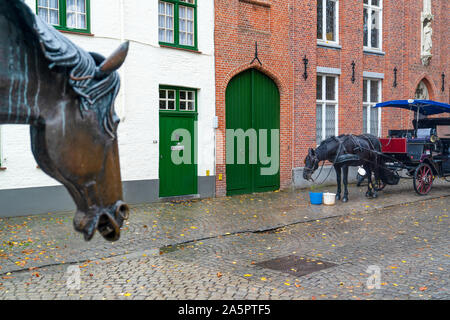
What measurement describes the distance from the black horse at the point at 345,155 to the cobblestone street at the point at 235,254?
1285mm

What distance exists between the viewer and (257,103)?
15.6m

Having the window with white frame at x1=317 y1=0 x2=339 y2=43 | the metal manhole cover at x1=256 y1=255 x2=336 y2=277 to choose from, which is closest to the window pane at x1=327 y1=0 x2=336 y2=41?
the window with white frame at x1=317 y1=0 x2=339 y2=43

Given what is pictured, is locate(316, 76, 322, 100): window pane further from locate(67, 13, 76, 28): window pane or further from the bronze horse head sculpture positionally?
the bronze horse head sculpture

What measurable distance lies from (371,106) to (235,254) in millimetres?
13880

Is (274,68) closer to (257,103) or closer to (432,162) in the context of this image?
(257,103)

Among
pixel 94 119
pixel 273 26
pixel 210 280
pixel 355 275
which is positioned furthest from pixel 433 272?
pixel 273 26

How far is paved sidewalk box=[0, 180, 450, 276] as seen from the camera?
746 cm

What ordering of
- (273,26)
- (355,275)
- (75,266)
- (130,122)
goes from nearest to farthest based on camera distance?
(355,275) < (75,266) < (130,122) < (273,26)

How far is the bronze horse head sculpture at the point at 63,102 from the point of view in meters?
1.38

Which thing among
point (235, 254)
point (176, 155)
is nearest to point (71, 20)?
point (176, 155)

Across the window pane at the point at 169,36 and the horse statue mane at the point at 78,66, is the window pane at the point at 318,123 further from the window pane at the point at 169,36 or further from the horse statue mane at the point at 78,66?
the horse statue mane at the point at 78,66

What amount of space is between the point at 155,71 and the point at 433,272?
9025 millimetres

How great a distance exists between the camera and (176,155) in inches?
533

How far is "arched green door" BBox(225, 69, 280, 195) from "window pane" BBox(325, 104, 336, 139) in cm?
258
